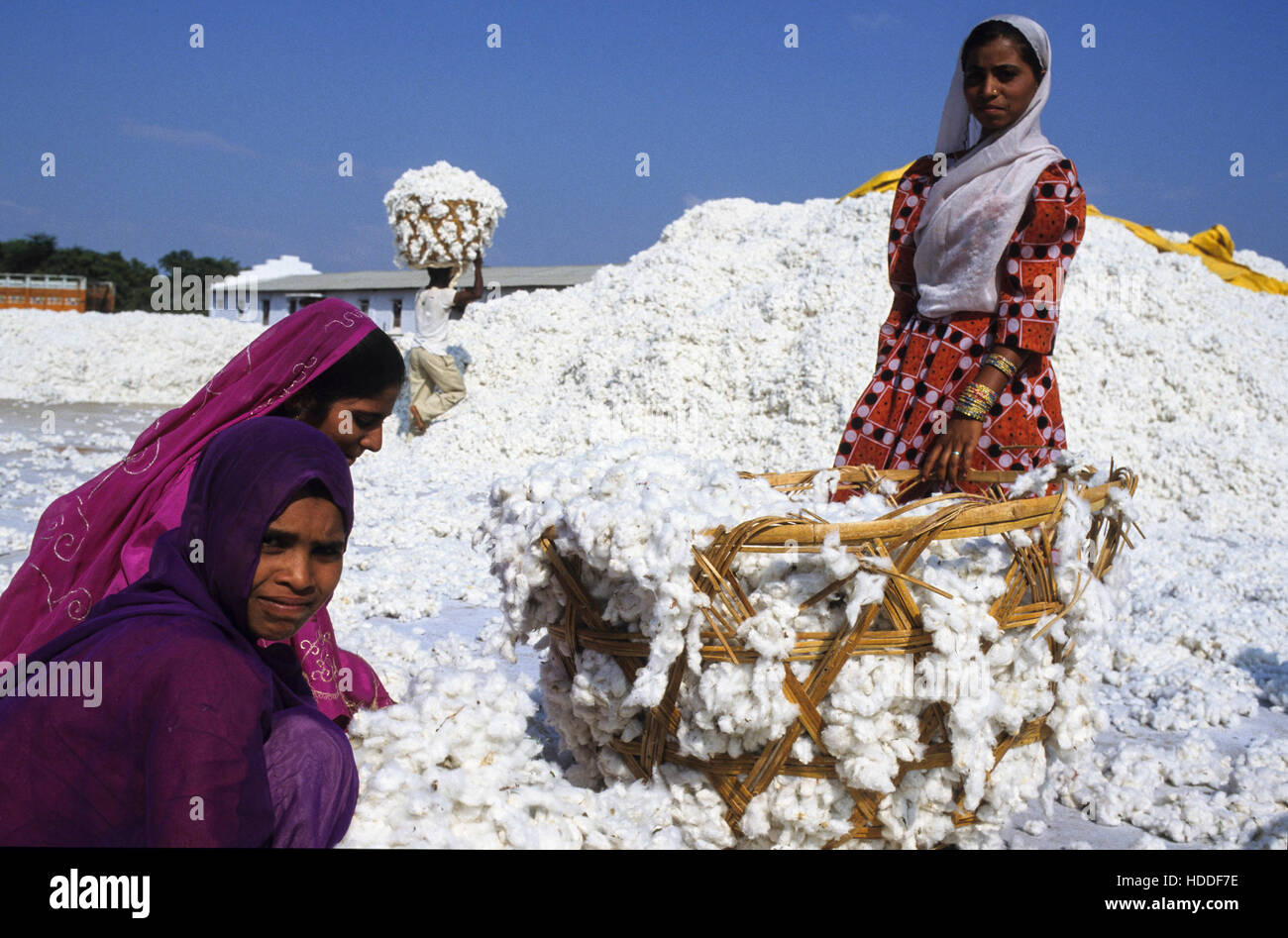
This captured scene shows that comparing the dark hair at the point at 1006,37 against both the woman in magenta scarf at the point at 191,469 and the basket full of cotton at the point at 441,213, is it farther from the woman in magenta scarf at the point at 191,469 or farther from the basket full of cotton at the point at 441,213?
the basket full of cotton at the point at 441,213

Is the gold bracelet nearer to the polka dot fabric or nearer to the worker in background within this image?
the polka dot fabric

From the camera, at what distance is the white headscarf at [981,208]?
2.19 metres

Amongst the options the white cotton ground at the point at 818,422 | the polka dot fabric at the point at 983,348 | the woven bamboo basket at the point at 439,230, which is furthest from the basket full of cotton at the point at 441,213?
the polka dot fabric at the point at 983,348

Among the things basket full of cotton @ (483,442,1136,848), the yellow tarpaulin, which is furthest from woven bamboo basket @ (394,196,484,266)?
basket full of cotton @ (483,442,1136,848)

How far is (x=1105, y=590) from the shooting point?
1.76 metres

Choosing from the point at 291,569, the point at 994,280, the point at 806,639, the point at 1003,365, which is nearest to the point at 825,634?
the point at 806,639

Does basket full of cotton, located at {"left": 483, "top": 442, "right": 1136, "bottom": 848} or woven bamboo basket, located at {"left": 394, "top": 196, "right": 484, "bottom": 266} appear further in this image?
woven bamboo basket, located at {"left": 394, "top": 196, "right": 484, "bottom": 266}

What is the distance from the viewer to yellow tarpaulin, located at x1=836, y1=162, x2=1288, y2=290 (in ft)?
25.6

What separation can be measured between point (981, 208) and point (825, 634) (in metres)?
1.20

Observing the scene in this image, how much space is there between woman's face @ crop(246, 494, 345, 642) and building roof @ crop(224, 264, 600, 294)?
1823 cm

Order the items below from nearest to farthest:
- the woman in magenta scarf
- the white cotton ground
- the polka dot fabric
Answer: the woman in magenta scarf → the polka dot fabric → the white cotton ground
